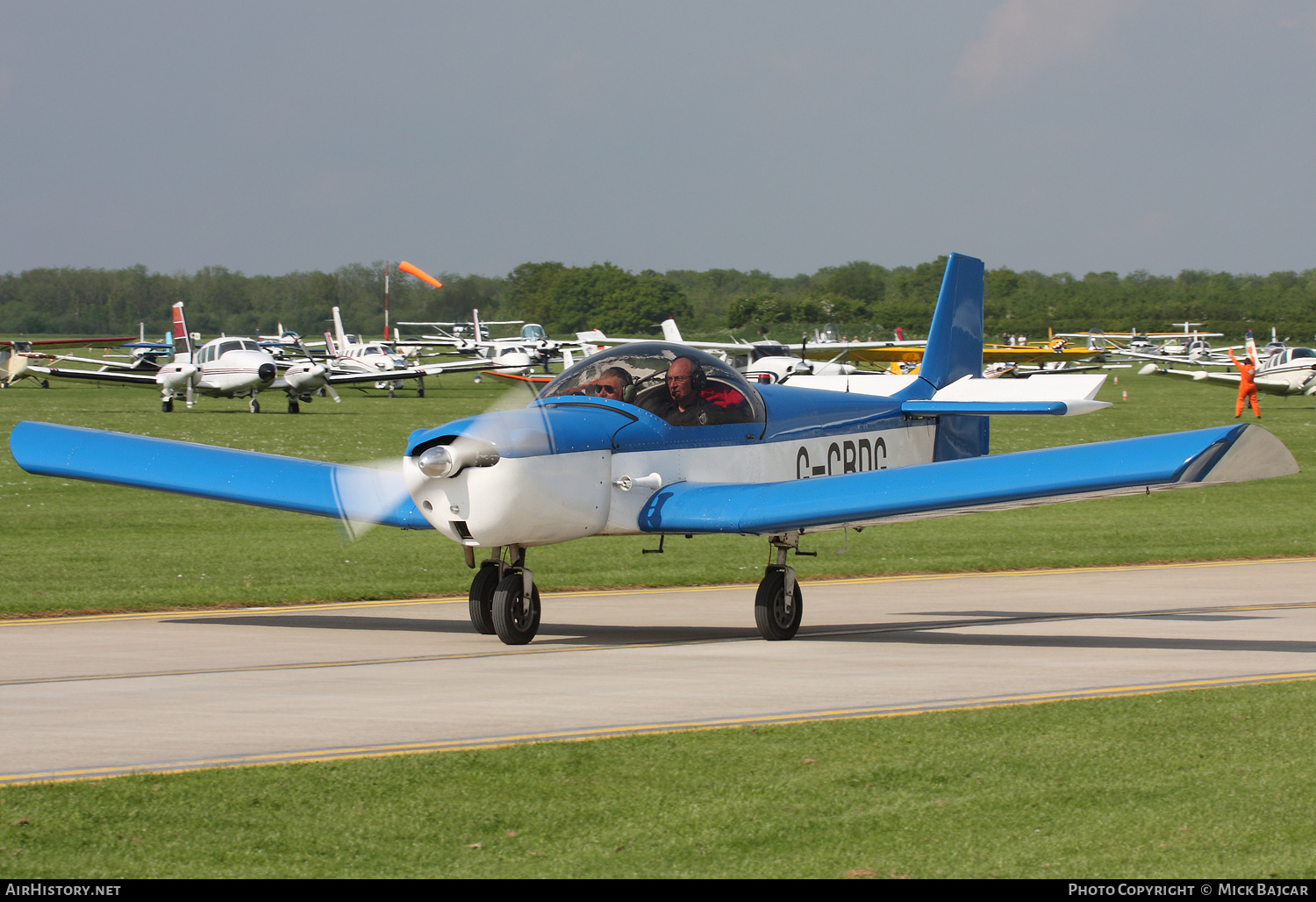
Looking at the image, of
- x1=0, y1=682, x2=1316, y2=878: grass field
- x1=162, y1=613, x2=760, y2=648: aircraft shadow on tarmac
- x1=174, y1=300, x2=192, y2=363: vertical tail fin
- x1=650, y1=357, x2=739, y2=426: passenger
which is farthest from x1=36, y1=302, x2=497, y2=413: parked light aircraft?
x1=0, y1=682, x2=1316, y2=878: grass field

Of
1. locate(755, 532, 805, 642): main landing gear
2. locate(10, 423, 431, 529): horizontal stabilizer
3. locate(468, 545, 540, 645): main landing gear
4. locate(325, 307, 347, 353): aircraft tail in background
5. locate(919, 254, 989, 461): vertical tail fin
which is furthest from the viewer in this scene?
locate(325, 307, 347, 353): aircraft tail in background

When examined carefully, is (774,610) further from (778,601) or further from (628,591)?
(628,591)

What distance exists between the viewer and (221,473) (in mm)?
12859

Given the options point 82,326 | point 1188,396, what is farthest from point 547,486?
point 82,326

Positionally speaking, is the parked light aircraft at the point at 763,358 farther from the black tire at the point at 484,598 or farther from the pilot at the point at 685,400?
the black tire at the point at 484,598

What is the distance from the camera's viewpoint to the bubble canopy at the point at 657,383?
470 inches

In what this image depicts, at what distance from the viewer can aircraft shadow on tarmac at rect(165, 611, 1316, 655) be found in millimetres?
11984

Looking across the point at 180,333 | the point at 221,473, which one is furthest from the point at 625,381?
the point at 180,333

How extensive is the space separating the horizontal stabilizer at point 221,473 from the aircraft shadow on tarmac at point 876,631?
1.38 m

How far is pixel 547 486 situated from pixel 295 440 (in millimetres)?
28763

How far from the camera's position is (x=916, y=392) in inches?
607

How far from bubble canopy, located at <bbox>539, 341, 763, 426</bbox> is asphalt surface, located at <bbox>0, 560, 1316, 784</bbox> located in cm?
194

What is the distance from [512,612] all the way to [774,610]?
2206 millimetres

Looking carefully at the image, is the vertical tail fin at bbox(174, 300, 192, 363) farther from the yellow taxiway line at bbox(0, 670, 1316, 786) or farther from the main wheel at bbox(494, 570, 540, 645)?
the yellow taxiway line at bbox(0, 670, 1316, 786)
